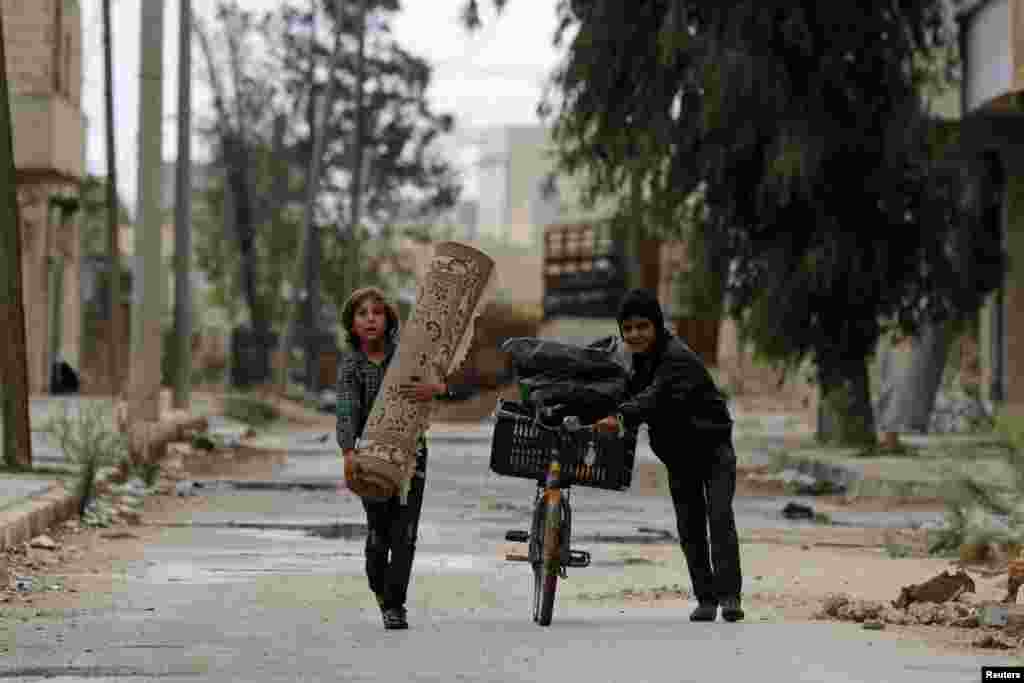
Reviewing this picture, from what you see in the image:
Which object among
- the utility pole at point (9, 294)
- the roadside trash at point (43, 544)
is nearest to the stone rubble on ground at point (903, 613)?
the roadside trash at point (43, 544)

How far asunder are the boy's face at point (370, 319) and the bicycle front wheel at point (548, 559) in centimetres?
113

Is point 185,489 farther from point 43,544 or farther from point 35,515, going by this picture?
point 43,544

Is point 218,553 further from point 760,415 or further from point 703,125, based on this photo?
point 760,415

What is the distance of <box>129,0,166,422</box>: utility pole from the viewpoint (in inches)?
1138

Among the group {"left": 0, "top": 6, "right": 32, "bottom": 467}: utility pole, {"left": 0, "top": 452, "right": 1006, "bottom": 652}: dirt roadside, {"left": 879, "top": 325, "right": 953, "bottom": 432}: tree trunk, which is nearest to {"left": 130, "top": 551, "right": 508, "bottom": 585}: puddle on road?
{"left": 0, "top": 452, "right": 1006, "bottom": 652}: dirt roadside

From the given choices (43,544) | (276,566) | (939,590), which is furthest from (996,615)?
(43,544)

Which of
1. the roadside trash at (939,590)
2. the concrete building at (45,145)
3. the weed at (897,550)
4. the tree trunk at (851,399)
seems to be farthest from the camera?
the concrete building at (45,145)

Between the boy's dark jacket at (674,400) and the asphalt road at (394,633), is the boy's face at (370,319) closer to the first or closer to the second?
the boy's dark jacket at (674,400)

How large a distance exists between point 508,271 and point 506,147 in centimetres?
3704

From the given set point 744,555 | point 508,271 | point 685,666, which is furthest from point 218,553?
point 508,271

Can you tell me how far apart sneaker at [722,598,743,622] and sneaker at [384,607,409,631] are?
63.2 inches

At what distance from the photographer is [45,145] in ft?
151

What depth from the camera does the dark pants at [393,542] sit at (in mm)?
11805

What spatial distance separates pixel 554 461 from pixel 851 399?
19070mm
